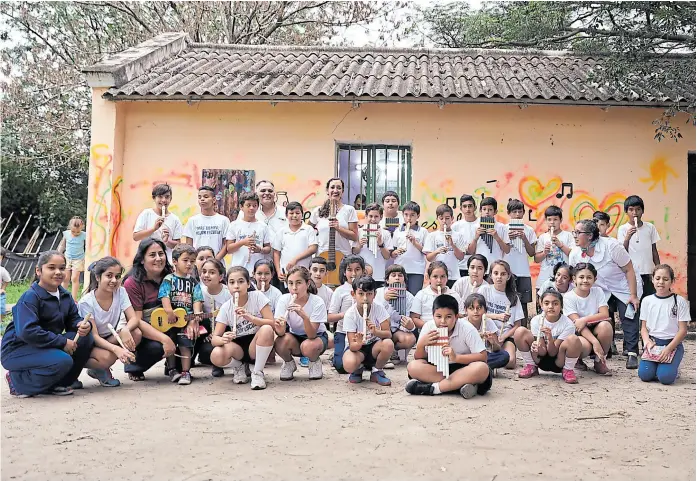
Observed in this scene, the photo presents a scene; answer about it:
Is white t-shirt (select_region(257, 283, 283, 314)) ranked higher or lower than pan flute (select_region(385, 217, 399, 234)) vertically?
lower

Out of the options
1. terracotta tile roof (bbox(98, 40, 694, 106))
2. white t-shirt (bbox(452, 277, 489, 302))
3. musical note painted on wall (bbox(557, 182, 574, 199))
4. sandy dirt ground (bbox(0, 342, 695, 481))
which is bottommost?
sandy dirt ground (bbox(0, 342, 695, 481))

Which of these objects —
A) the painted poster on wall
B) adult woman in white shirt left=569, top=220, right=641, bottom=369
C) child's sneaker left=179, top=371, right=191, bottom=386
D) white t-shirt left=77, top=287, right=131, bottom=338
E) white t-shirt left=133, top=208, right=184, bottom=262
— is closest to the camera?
white t-shirt left=77, top=287, right=131, bottom=338

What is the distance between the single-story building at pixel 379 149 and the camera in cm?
876

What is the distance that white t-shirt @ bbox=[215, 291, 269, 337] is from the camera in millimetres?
5320

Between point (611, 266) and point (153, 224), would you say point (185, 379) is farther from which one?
point (611, 266)

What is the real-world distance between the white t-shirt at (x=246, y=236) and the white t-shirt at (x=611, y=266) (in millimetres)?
3128

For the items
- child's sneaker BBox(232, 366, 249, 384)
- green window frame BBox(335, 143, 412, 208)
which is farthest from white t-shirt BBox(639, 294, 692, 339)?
green window frame BBox(335, 143, 412, 208)

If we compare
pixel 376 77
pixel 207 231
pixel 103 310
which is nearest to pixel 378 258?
pixel 207 231

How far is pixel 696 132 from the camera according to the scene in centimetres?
863

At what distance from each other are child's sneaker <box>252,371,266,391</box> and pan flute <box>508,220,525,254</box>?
9.96 feet

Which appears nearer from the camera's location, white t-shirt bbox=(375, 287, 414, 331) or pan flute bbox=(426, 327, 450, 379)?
pan flute bbox=(426, 327, 450, 379)

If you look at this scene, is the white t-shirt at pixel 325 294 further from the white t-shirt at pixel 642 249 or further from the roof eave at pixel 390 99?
the roof eave at pixel 390 99

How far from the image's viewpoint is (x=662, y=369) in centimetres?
551

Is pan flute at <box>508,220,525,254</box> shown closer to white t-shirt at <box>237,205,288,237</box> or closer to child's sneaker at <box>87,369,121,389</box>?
white t-shirt at <box>237,205,288,237</box>
